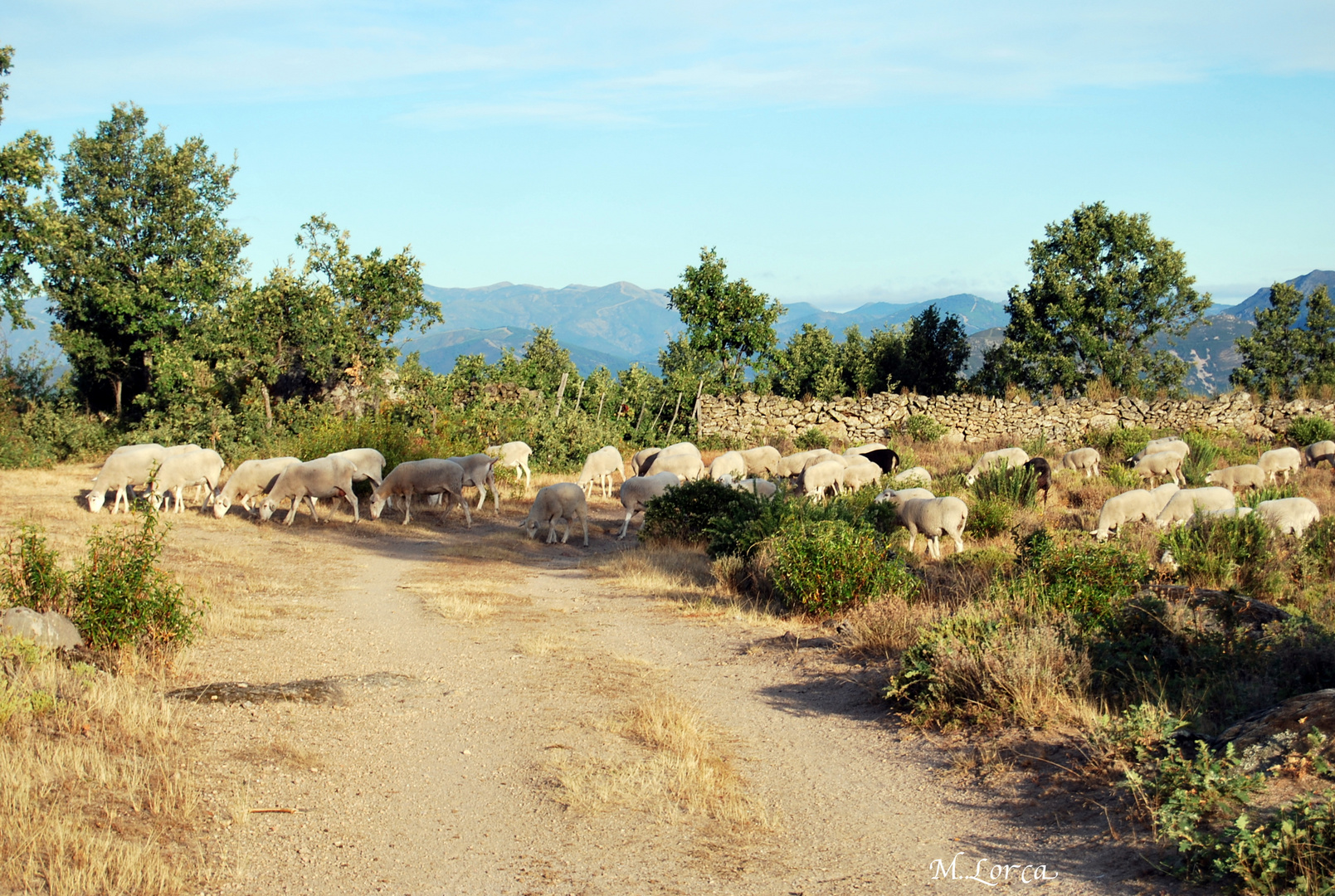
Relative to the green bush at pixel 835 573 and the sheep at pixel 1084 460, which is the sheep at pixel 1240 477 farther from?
the green bush at pixel 835 573

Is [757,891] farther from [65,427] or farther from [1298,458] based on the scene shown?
[65,427]

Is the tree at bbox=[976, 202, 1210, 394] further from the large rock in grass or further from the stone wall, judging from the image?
the large rock in grass

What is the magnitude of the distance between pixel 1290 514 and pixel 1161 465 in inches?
344

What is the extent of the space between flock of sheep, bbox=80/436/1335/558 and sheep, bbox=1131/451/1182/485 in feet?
0.09

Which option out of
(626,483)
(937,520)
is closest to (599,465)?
(626,483)

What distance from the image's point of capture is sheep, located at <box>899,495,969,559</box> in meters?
14.2

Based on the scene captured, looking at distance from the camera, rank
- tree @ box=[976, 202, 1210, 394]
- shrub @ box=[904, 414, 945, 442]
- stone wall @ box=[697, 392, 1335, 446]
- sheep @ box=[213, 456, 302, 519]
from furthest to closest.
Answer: tree @ box=[976, 202, 1210, 394], stone wall @ box=[697, 392, 1335, 446], shrub @ box=[904, 414, 945, 442], sheep @ box=[213, 456, 302, 519]

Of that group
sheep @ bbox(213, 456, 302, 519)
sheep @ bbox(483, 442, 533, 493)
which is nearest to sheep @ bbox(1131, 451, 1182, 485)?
sheep @ bbox(483, 442, 533, 493)

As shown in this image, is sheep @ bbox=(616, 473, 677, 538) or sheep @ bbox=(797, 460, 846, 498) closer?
sheep @ bbox=(616, 473, 677, 538)

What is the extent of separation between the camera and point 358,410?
27688 mm

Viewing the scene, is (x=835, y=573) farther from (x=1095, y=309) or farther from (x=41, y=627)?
(x=1095, y=309)

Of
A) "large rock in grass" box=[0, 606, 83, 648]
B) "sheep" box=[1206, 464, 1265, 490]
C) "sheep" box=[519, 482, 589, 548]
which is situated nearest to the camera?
"large rock in grass" box=[0, 606, 83, 648]

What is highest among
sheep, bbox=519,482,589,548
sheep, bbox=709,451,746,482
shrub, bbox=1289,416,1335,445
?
shrub, bbox=1289,416,1335,445

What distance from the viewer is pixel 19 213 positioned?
2438cm
